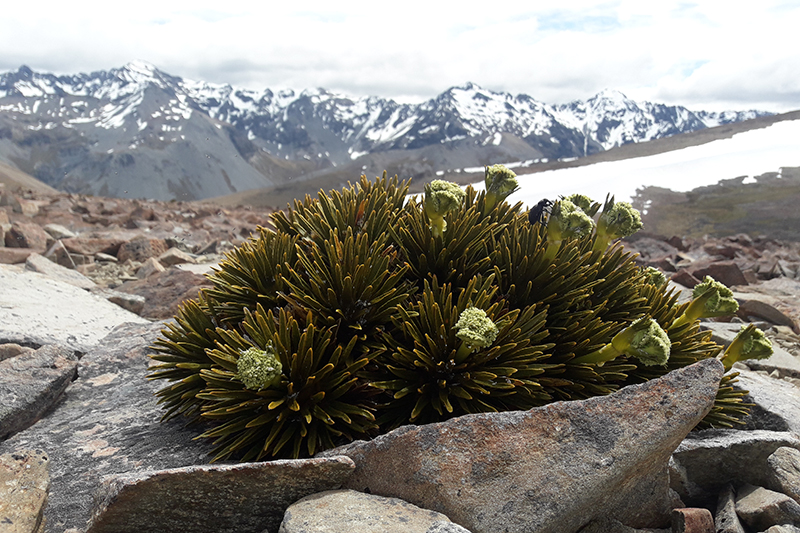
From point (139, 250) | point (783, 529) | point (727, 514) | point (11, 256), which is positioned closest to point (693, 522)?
point (727, 514)

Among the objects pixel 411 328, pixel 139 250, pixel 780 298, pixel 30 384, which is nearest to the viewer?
pixel 411 328

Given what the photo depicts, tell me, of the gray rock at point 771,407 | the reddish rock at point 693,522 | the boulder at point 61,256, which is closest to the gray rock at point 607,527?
the reddish rock at point 693,522

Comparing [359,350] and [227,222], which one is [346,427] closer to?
[359,350]

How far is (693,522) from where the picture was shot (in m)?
3.00

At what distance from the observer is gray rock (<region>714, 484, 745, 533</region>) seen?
2990 mm

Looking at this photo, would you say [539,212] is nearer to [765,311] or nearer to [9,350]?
[9,350]

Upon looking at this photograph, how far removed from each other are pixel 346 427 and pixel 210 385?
0.85 meters

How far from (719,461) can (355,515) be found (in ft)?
7.76

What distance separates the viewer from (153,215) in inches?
768

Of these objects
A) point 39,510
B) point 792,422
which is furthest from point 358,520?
point 792,422

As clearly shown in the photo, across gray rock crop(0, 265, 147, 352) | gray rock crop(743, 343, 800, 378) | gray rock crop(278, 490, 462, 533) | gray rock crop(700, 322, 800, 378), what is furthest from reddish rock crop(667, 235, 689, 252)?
gray rock crop(278, 490, 462, 533)

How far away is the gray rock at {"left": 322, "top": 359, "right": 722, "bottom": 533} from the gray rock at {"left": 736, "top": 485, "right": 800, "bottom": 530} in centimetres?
63

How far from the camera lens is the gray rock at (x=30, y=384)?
385cm

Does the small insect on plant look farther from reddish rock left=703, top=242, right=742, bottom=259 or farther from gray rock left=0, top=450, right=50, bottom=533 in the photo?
reddish rock left=703, top=242, right=742, bottom=259
